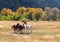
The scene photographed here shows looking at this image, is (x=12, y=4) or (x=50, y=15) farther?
→ (x=12, y=4)

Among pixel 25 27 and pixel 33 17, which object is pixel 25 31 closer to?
pixel 25 27

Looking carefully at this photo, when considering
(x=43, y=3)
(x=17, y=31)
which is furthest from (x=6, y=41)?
(x=43, y=3)

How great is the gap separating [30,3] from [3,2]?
64.5 ft

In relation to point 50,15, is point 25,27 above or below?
above

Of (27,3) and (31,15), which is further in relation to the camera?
(27,3)

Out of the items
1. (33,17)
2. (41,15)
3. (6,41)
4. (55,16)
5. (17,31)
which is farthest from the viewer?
(55,16)

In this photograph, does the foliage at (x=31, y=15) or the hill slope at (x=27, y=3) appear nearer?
the foliage at (x=31, y=15)

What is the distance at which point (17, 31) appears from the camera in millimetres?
27938

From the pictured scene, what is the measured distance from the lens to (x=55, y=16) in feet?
329

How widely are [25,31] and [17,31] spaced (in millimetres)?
1693

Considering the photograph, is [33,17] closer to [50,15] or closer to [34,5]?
[50,15]

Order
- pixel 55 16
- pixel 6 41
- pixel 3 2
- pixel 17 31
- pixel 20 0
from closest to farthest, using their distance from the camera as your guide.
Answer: pixel 6 41
pixel 17 31
pixel 55 16
pixel 3 2
pixel 20 0

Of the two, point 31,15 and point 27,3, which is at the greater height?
point 31,15

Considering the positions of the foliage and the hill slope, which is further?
the hill slope
